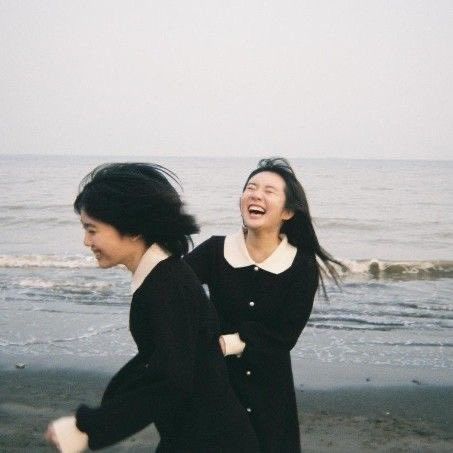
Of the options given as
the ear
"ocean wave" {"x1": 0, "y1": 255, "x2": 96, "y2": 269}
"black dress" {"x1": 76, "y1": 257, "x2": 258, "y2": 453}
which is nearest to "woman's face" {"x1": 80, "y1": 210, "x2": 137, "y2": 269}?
"black dress" {"x1": 76, "y1": 257, "x2": 258, "y2": 453}

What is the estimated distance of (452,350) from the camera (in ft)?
24.9

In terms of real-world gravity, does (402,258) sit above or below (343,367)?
below

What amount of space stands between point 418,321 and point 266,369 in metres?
6.87

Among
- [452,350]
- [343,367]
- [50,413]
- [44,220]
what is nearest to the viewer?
[50,413]

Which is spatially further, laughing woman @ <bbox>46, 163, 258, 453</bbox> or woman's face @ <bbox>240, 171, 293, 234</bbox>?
woman's face @ <bbox>240, 171, 293, 234</bbox>

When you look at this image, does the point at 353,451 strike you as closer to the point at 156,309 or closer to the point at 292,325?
the point at 292,325

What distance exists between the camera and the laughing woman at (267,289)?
8.84ft

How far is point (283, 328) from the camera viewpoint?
106 inches

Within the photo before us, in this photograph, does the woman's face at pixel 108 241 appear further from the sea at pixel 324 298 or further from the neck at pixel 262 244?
the neck at pixel 262 244

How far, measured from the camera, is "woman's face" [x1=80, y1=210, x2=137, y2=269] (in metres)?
1.76

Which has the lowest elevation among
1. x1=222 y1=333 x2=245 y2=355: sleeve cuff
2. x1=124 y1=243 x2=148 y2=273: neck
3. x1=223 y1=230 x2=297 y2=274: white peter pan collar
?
x1=222 y1=333 x2=245 y2=355: sleeve cuff

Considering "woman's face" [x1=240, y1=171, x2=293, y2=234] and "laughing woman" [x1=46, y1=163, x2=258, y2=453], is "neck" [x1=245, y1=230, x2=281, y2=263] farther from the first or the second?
"laughing woman" [x1=46, y1=163, x2=258, y2=453]

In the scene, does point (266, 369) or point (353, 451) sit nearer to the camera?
point (266, 369)

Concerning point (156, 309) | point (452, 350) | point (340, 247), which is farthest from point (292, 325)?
point (340, 247)
